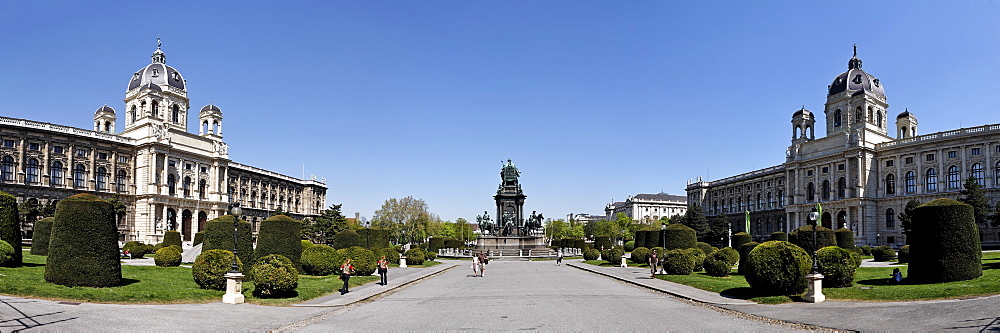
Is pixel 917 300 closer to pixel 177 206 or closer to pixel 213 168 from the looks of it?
pixel 177 206

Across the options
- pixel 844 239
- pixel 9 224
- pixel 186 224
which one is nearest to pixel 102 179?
pixel 186 224

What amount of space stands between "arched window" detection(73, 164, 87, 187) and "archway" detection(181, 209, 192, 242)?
14.6 meters

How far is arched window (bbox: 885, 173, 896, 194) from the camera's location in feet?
283

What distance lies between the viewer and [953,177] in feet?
259

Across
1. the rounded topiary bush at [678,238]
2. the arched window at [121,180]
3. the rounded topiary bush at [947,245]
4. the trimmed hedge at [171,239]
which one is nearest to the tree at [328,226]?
the arched window at [121,180]

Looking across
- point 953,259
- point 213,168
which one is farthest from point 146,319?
point 213,168

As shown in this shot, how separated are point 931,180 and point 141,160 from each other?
338 feet

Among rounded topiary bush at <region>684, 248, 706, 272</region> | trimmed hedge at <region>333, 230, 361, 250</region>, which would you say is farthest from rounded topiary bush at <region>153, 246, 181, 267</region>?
rounded topiary bush at <region>684, 248, 706, 272</region>

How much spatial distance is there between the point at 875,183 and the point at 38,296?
315ft

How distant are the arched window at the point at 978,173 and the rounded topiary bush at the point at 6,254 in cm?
9150

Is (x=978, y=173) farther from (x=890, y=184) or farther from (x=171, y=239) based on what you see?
(x=171, y=239)

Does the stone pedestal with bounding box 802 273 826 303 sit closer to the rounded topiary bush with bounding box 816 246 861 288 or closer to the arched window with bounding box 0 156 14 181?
the rounded topiary bush with bounding box 816 246 861 288

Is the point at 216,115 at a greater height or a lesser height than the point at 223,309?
greater

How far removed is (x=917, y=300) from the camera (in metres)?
19.4
